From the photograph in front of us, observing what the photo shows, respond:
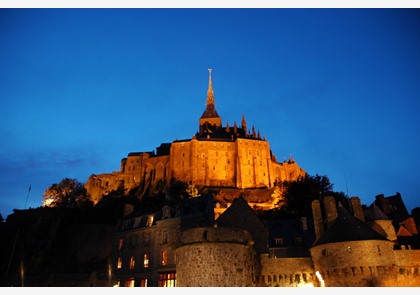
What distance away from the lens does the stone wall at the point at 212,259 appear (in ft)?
77.3

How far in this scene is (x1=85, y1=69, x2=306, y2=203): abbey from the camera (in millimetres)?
78688

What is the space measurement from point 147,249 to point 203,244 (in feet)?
42.1

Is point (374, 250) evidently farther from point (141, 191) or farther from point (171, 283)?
point (141, 191)

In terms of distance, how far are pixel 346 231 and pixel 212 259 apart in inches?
391

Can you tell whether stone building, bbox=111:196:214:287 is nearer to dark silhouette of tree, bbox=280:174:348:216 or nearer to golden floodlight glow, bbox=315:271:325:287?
golden floodlight glow, bbox=315:271:325:287

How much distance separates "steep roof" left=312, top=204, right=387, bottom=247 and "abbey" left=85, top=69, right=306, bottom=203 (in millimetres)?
49453

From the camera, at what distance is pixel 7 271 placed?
40.8 m

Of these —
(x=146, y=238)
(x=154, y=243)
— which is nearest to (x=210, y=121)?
(x=146, y=238)

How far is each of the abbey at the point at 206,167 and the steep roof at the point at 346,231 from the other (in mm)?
49453

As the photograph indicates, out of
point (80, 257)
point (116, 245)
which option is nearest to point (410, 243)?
point (116, 245)

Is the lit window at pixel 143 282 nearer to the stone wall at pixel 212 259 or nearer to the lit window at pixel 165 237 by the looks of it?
the lit window at pixel 165 237

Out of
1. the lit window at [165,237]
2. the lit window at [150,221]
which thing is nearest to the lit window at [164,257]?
the lit window at [165,237]

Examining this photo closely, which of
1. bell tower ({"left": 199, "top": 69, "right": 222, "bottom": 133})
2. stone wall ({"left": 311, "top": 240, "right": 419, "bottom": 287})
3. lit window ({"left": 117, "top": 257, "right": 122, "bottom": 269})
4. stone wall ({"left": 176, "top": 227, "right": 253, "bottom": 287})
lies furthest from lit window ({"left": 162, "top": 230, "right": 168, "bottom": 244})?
bell tower ({"left": 199, "top": 69, "right": 222, "bottom": 133})

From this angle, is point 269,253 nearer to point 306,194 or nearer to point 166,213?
point 166,213
